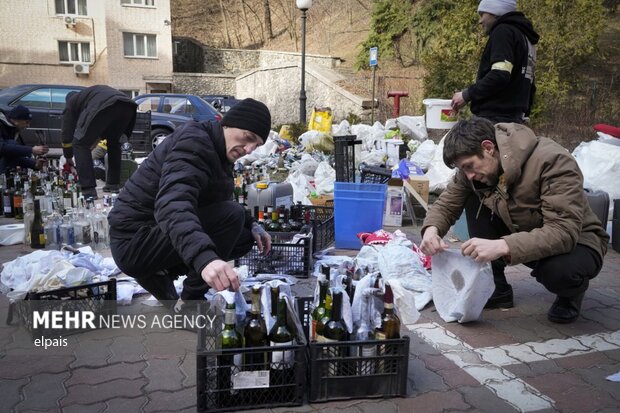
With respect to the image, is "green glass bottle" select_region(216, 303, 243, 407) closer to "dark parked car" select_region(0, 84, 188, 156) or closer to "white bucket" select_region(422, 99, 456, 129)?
"white bucket" select_region(422, 99, 456, 129)

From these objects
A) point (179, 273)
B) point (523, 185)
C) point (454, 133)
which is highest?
point (454, 133)

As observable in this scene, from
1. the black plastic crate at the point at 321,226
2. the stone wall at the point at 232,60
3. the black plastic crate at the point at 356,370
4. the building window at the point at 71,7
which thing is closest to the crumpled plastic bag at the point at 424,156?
the black plastic crate at the point at 321,226

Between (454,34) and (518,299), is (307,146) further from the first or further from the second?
(518,299)

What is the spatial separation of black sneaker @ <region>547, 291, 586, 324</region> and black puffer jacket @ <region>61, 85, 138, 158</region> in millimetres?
5500

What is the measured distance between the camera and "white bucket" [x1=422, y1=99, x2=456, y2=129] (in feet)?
19.4

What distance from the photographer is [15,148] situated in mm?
6637

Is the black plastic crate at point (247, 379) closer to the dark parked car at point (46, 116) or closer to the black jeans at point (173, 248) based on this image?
the black jeans at point (173, 248)

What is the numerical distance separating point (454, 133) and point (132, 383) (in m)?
2.09

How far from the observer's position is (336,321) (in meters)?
2.28

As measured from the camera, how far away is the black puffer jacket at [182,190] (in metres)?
2.14

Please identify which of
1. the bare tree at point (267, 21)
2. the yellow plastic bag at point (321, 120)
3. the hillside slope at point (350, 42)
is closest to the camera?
the hillside slope at point (350, 42)

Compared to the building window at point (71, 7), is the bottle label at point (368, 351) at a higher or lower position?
lower

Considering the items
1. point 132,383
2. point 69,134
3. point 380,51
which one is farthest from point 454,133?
point 380,51

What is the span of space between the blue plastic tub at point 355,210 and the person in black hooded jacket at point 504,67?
130cm
